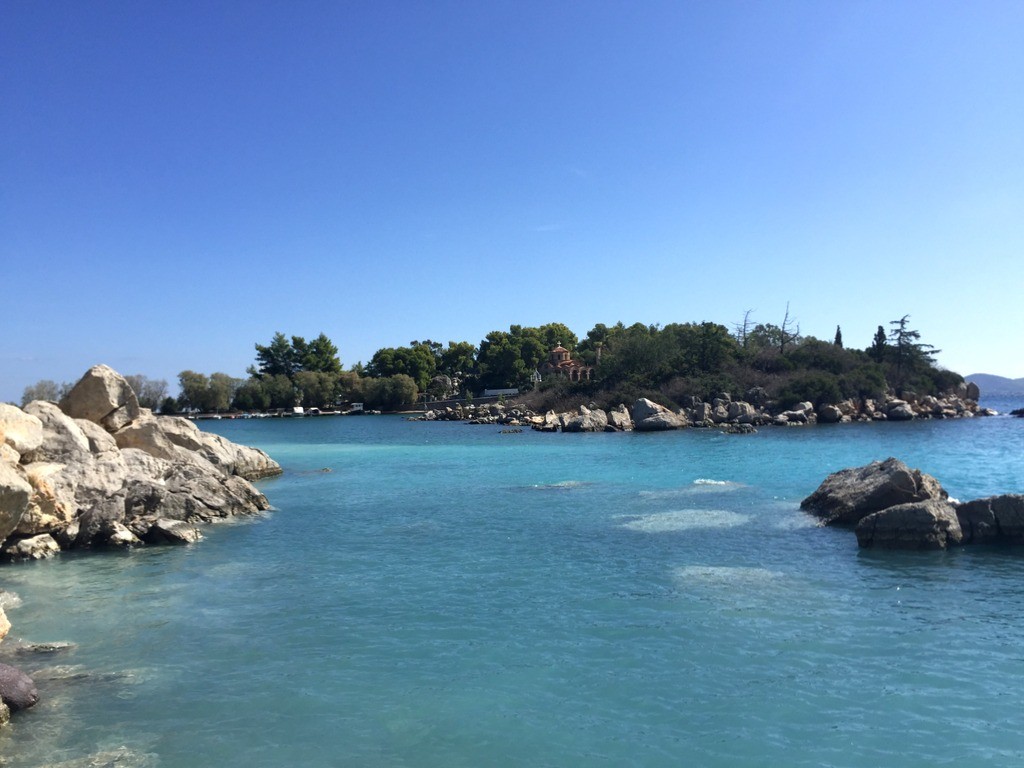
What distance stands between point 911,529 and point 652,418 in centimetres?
4384

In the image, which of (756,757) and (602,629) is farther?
(602,629)

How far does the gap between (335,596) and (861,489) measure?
13622mm

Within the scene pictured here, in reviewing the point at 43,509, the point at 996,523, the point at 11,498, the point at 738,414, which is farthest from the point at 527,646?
the point at 738,414

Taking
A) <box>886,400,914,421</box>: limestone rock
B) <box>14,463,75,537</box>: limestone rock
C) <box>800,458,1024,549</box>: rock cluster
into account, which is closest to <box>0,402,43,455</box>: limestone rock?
<box>14,463,75,537</box>: limestone rock

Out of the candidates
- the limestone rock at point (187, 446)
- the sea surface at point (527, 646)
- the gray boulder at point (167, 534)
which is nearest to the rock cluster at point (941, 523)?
the sea surface at point (527, 646)

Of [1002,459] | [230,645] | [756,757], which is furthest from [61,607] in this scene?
[1002,459]

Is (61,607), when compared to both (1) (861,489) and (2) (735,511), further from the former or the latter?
(1) (861,489)

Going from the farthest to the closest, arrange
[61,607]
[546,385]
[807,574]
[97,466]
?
[546,385] < [97,466] < [807,574] < [61,607]

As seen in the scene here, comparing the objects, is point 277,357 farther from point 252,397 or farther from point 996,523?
point 996,523

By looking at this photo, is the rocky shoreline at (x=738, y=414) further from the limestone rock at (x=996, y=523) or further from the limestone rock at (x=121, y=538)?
the limestone rock at (x=121, y=538)

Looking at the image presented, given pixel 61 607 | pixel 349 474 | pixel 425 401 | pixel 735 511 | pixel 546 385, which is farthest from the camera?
pixel 425 401

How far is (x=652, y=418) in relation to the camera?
59438mm

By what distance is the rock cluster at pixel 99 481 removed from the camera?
1600 centimetres

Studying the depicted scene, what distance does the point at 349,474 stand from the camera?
33.8 metres
